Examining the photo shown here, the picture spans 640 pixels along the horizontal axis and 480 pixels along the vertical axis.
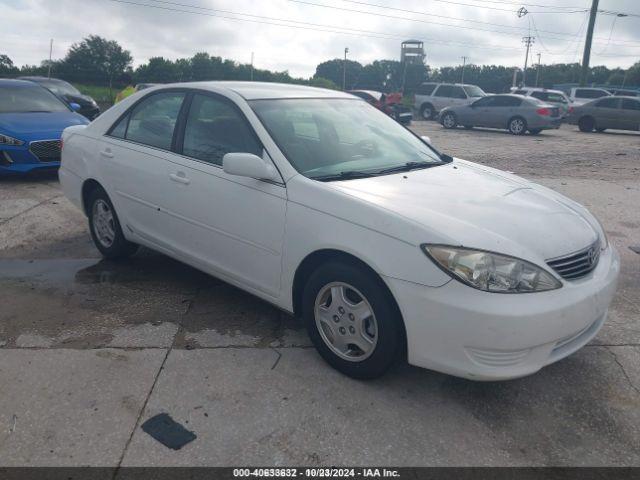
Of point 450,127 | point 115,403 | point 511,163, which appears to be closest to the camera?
point 115,403

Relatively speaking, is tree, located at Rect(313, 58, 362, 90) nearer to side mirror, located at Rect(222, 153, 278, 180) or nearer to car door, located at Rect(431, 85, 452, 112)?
car door, located at Rect(431, 85, 452, 112)

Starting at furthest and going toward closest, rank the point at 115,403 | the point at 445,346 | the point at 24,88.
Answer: the point at 24,88 → the point at 115,403 → the point at 445,346

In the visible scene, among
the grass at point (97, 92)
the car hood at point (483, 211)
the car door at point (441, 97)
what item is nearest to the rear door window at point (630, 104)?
the car door at point (441, 97)

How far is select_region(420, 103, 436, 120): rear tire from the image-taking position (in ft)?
86.7

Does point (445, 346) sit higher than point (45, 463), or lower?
higher

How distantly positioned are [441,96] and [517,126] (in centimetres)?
634

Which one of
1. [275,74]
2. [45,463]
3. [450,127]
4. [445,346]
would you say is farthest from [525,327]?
[275,74]

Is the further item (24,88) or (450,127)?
(450,127)

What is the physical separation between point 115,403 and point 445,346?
1.72 m

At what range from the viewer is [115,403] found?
9.63 feet

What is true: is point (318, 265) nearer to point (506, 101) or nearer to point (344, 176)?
point (344, 176)

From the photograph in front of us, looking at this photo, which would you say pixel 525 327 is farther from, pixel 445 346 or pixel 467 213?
pixel 467 213

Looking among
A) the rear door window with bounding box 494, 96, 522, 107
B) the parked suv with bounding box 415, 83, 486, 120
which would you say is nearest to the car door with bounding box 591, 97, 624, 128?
the rear door window with bounding box 494, 96, 522, 107

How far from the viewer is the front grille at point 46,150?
8.27 meters
